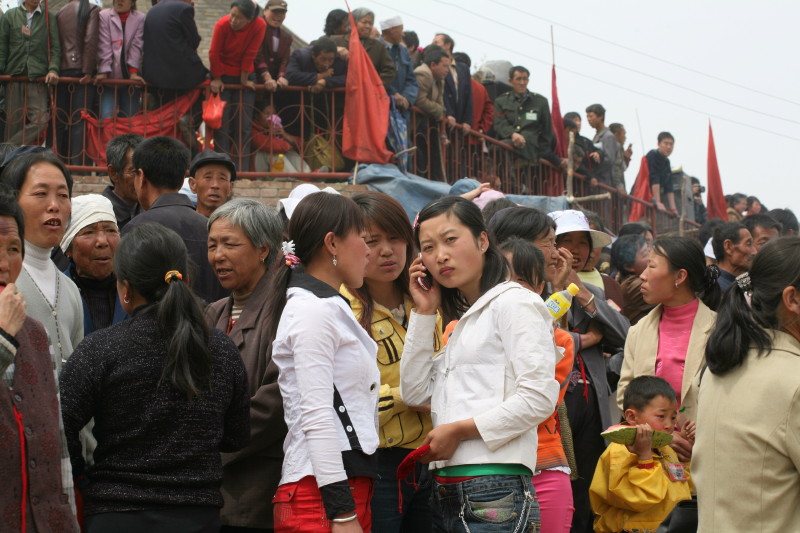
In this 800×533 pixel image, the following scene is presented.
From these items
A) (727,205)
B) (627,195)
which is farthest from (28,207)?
(727,205)

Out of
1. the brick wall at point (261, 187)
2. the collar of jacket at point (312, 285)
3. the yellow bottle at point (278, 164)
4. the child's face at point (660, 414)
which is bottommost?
the child's face at point (660, 414)

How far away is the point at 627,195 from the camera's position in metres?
16.4

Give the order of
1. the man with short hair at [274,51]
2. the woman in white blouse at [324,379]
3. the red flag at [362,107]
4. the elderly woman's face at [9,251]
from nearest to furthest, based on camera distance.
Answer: the elderly woman's face at [9,251]
the woman in white blouse at [324,379]
the red flag at [362,107]
the man with short hair at [274,51]

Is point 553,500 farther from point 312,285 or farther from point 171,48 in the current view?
point 171,48

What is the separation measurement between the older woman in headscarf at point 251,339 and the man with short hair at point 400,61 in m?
6.51

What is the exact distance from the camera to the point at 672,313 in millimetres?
5324

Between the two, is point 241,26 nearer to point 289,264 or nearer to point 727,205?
point 289,264

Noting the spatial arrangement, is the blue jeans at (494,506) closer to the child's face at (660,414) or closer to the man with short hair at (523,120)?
the child's face at (660,414)

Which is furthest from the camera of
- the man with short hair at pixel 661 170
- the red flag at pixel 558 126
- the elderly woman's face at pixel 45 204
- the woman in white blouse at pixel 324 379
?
the man with short hair at pixel 661 170

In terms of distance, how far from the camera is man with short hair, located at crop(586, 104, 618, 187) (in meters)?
15.3

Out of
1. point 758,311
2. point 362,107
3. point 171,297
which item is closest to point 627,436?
point 758,311

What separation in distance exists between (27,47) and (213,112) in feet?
6.40

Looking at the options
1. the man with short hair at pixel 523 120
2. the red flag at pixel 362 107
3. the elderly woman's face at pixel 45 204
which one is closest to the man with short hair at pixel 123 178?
the elderly woman's face at pixel 45 204

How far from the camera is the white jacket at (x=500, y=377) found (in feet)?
11.2
